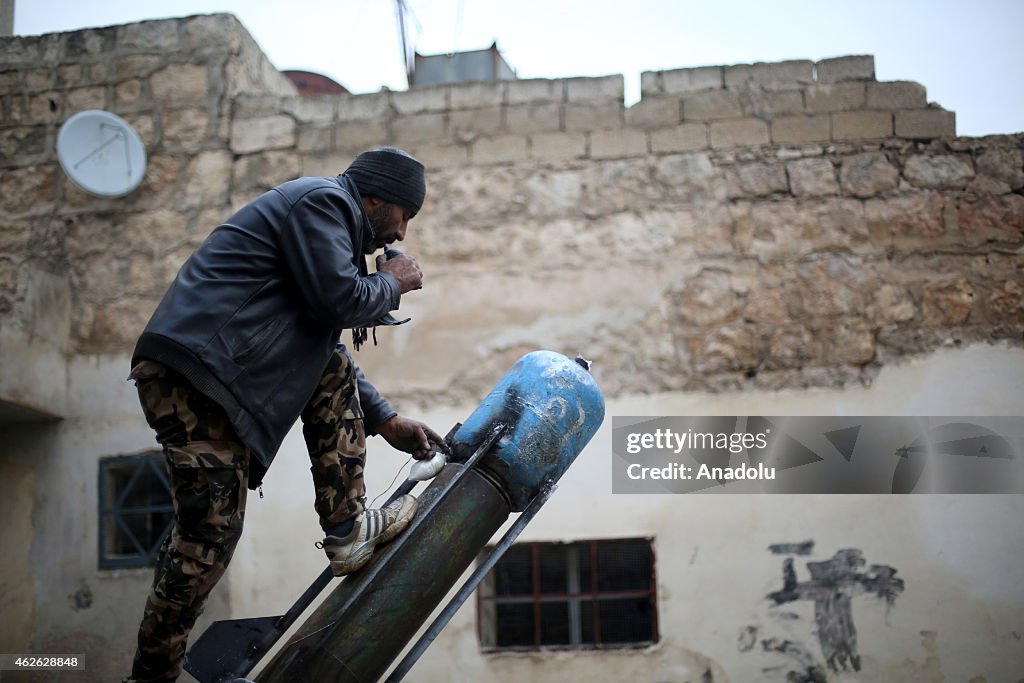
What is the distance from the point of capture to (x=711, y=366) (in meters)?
5.57

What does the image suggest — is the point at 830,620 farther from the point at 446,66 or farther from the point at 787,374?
the point at 446,66

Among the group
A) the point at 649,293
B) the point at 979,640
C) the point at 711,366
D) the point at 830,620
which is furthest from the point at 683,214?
the point at 979,640

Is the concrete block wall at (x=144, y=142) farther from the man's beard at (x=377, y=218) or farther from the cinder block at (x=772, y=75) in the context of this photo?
the man's beard at (x=377, y=218)

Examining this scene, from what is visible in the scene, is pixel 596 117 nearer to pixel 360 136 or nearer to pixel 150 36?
pixel 360 136

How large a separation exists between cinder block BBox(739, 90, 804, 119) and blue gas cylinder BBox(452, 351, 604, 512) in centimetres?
342

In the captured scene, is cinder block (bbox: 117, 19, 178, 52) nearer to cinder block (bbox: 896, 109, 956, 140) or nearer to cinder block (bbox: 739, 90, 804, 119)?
cinder block (bbox: 739, 90, 804, 119)

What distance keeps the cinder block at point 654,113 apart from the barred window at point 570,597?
236cm

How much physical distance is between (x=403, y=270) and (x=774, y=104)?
11.9ft

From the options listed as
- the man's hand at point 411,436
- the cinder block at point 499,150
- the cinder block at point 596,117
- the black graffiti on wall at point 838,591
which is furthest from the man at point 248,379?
the cinder block at point 596,117

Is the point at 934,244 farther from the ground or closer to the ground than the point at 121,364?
farther from the ground

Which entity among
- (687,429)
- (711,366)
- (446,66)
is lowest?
(687,429)

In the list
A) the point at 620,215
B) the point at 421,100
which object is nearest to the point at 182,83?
the point at 421,100

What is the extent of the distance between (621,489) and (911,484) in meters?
1.51

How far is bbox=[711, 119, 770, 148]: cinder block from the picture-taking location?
578cm
